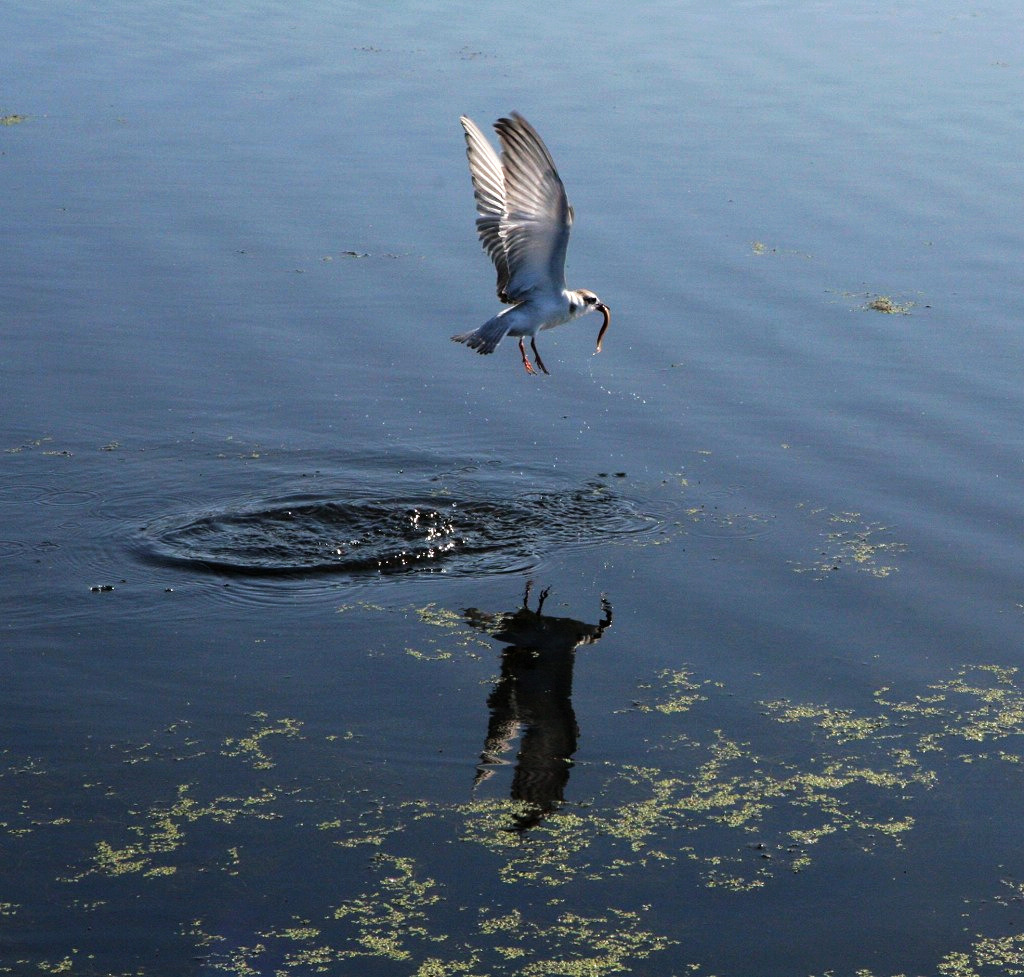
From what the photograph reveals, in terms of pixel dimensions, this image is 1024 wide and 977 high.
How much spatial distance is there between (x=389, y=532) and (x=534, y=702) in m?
1.74

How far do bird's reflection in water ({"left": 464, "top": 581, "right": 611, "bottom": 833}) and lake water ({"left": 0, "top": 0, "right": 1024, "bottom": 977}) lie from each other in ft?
0.07

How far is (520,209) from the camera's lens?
7688 millimetres

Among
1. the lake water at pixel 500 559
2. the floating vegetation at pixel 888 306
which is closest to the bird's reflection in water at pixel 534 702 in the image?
the lake water at pixel 500 559

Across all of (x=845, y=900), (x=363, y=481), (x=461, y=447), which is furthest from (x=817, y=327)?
(x=845, y=900)

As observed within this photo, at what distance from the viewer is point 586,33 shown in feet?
66.1

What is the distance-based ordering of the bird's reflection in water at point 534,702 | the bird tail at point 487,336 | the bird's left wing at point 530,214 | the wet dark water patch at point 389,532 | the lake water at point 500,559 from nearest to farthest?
the lake water at point 500,559 < the bird's reflection in water at point 534,702 < the wet dark water patch at point 389,532 < the bird's left wing at point 530,214 < the bird tail at point 487,336

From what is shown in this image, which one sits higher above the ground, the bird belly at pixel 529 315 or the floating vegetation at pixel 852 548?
the bird belly at pixel 529 315

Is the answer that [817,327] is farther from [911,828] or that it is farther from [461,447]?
[911,828]

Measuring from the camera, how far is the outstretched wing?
7.34 m

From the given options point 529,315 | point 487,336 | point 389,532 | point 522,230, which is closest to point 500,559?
point 389,532

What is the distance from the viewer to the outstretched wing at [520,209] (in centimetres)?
734

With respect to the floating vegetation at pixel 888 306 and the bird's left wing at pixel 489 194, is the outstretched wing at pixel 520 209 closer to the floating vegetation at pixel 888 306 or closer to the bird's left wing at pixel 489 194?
the bird's left wing at pixel 489 194

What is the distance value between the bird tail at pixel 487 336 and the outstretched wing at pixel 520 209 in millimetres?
196

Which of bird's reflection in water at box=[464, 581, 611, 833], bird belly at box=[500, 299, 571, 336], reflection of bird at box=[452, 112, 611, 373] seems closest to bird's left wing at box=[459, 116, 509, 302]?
reflection of bird at box=[452, 112, 611, 373]
